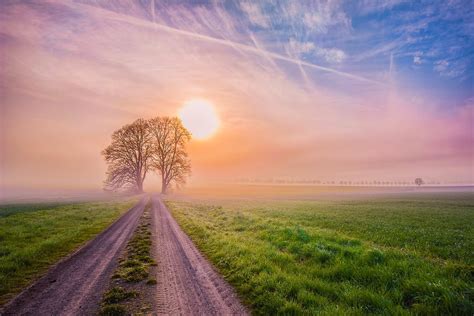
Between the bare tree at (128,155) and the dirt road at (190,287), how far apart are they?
5590 cm

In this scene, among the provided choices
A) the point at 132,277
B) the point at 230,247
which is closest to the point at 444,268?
the point at 230,247

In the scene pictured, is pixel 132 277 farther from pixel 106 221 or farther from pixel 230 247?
pixel 106 221

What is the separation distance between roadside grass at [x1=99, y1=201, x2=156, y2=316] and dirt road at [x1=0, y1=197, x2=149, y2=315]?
326 mm

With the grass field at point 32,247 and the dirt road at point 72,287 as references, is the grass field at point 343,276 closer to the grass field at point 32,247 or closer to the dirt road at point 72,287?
the dirt road at point 72,287

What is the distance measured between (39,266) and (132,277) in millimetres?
5337

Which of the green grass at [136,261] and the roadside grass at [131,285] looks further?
the green grass at [136,261]

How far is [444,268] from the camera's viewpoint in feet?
28.0

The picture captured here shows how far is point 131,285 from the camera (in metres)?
7.74

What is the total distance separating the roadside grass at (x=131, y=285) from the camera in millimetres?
6113

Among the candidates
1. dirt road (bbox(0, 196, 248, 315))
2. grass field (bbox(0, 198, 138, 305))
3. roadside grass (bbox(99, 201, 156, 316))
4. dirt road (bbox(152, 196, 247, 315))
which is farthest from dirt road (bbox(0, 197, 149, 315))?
dirt road (bbox(152, 196, 247, 315))

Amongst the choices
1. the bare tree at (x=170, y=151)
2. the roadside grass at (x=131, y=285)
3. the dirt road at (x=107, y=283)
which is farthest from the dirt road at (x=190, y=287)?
the bare tree at (x=170, y=151)

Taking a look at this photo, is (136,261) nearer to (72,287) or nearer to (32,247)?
(72,287)

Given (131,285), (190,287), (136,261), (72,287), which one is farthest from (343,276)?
(72,287)

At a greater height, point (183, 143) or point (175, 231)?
point (183, 143)
